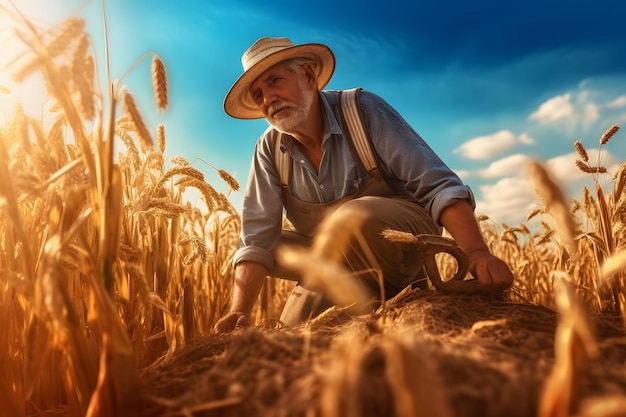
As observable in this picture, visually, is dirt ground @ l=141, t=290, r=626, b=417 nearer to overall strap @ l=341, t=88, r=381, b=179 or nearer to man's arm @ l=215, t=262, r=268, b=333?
man's arm @ l=215, t=262, r=268, b=333

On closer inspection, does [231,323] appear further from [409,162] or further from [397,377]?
[397,377]

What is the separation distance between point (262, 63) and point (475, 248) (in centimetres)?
171

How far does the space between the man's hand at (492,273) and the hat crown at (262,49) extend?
1781 millimetres

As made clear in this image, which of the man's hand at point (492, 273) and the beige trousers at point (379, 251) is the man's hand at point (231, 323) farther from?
the man's hand at point (492, 273)

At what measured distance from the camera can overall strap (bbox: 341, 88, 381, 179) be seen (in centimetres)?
275

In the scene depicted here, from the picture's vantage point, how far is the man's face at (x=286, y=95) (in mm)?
2855

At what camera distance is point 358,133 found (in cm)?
278

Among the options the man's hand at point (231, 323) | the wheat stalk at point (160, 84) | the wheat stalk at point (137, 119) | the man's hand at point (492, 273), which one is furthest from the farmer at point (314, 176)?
the wheat stalk at point (137, 119)

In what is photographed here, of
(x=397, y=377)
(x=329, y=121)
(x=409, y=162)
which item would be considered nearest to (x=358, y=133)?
(x=329, y=121)

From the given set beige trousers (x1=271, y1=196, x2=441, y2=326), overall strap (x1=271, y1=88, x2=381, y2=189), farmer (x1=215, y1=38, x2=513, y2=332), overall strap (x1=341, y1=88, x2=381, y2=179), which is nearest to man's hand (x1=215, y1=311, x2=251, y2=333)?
farmer (x1=215, y1=38, x2=513, y2=332)

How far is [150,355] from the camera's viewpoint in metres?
2.07

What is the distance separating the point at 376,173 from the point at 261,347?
6.25 feet

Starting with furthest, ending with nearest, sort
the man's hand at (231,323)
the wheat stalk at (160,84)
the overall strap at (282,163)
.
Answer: the overall strap at (282,163) < the man's hand at (231,323) < the wheat stalk at (160,84)

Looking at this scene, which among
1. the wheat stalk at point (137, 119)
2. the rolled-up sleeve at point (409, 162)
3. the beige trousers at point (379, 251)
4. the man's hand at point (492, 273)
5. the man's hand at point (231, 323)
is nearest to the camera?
the wheat stalk at point (137, 119)
